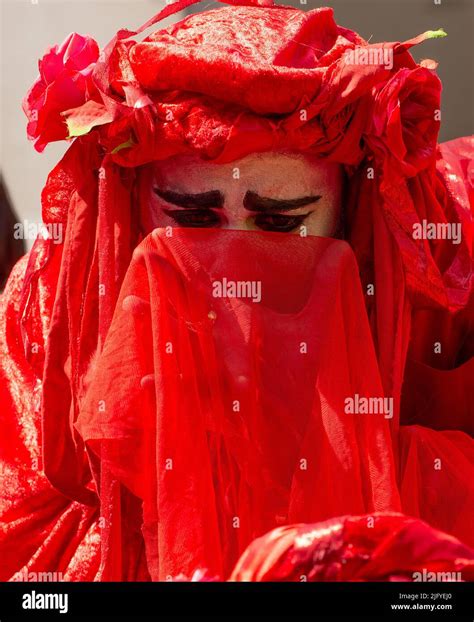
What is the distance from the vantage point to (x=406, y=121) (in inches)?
73.3

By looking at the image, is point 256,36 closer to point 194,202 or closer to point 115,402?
point 194,202

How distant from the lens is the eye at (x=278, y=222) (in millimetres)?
1856

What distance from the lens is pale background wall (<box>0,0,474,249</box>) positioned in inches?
97.5

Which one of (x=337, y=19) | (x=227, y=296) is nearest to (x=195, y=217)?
(x=227, y=296)

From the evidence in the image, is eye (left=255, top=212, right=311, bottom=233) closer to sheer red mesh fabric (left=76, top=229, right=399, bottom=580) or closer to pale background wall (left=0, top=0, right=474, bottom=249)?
sheer red mesh fabric (left=76, top=229, right=399, bottom=580)

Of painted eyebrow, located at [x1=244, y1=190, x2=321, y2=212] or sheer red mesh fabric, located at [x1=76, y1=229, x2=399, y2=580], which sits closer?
sheer red mesh fabric, located at [x1=76, y1=229, x2=399, y2=580]

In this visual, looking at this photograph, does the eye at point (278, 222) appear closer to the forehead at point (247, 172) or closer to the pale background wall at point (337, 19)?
the forehead at point (247, 172)

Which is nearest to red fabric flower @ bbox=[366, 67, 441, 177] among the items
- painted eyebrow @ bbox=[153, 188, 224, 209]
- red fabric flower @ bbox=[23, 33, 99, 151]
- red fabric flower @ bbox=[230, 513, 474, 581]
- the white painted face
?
the white painted face

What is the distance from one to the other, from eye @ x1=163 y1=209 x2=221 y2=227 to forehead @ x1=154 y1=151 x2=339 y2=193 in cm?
3

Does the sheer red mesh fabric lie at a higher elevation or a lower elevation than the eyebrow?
lower

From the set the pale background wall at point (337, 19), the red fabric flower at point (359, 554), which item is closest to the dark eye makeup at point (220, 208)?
the red fabric flower at point (359, 554)
